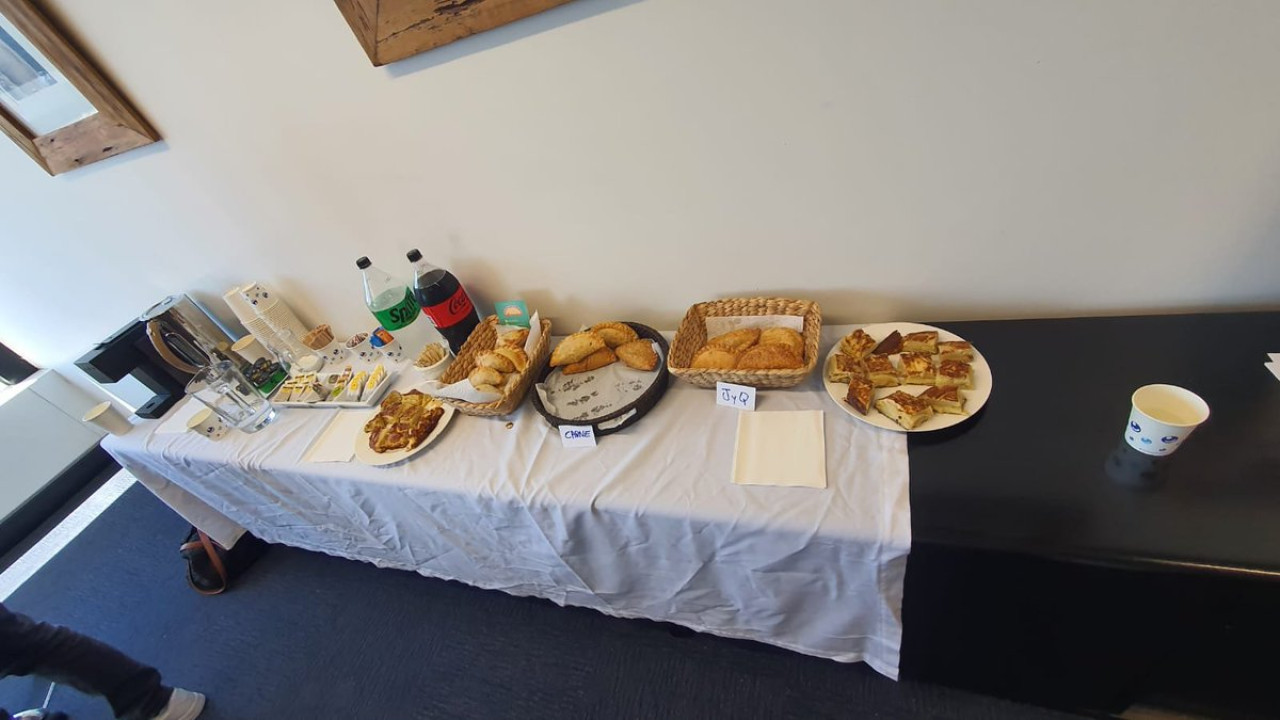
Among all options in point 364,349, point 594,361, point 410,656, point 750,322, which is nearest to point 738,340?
point 750,322

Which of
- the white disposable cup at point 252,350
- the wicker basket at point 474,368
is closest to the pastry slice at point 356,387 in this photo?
the wicker basket at point 474,368

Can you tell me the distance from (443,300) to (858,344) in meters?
0.90

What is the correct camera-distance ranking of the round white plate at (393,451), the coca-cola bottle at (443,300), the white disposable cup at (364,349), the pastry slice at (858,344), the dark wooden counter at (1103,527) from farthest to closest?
the white disposable cup at (364,349) → the coca-cola bottle at (443,300) → the round white plate at (393,451) → the pastry slice at (858,344) → the dark wooden counter at (1103,527)

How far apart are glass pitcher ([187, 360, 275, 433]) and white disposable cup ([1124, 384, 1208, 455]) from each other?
67.9 inches

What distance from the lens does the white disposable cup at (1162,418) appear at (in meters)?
0.64

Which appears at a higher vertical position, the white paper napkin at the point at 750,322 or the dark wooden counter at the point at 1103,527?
the white paper napkin at the point at 750,322

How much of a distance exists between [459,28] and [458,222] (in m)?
0.41

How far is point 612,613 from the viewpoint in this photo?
3.74 ft

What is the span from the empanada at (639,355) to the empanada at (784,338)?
0.73 ft

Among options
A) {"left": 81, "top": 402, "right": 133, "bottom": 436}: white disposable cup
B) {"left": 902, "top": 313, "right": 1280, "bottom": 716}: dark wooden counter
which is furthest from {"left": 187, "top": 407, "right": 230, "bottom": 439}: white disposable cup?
{"left": 902, "top": 313, "right": 1280, "bottom": 716}: dark wooden counter

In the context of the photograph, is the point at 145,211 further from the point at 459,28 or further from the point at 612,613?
the point at 612,613

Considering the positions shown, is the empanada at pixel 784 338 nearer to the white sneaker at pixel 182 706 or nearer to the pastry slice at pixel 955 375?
the pastry slice at pixel 955 375

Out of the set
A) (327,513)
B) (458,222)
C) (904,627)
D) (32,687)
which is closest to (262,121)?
(458,222)

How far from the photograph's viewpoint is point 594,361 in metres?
1.06
